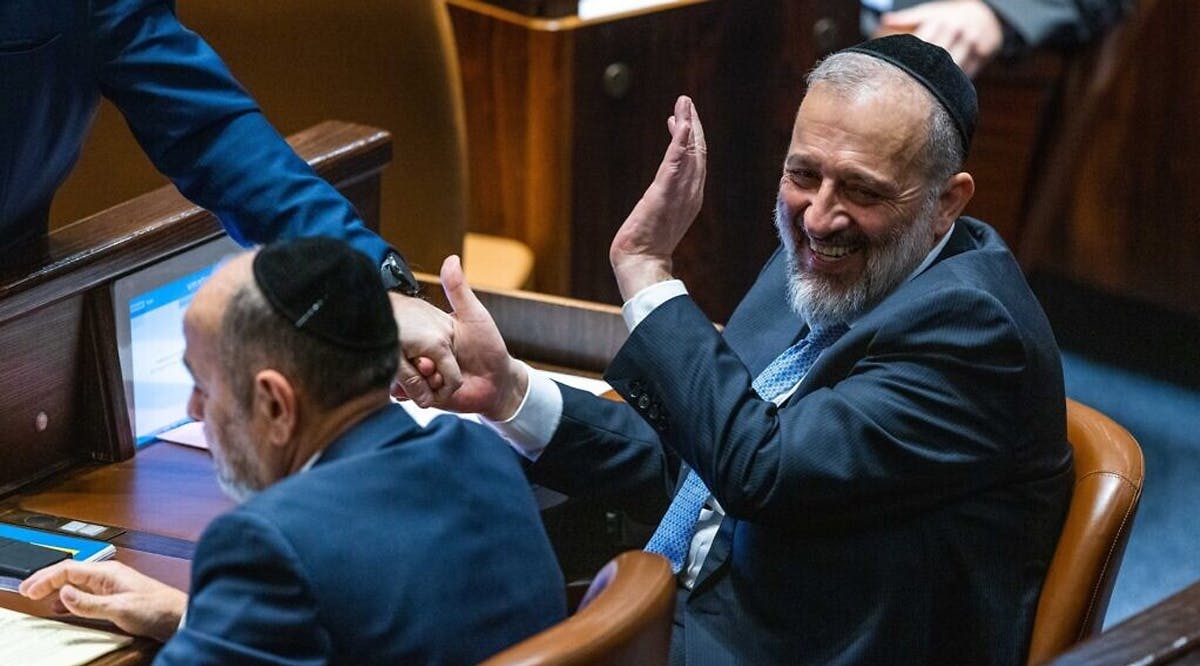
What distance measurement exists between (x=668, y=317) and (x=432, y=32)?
4.95 feet

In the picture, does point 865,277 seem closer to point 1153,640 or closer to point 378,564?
point 1153,640

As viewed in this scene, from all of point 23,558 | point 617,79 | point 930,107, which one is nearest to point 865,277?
point 930,107

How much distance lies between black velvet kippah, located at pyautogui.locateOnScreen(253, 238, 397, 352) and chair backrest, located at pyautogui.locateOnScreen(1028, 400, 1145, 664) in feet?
2.68

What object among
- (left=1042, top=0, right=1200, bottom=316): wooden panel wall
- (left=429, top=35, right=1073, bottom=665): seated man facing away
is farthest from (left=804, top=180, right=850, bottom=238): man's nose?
(left=1042, top=0, right=1200, bottom=316): wooden panel wall

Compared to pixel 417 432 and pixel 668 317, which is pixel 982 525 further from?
pixel 417 432

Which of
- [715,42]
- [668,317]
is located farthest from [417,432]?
[715,42]

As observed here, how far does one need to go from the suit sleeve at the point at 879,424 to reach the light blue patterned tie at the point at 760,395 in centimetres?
14

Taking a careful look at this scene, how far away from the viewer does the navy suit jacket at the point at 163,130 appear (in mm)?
2139

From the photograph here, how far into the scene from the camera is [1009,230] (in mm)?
4305

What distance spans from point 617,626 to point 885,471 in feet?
1.64

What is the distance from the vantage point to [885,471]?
1854mm

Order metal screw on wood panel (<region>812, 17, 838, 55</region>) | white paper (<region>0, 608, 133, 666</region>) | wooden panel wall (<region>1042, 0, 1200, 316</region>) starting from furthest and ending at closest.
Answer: wooden panel wall (<region>1042, 0, 1200, 316</region>) < metal screw on wood panel (<region>812, 17, 838, 55</region>) < white paper (<region>0, 608, 133, 666</region>)

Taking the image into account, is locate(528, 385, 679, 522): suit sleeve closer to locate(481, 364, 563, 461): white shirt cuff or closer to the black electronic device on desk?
locate(481, 364, 563, 461): white shirt cuff

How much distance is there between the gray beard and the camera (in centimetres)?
200
